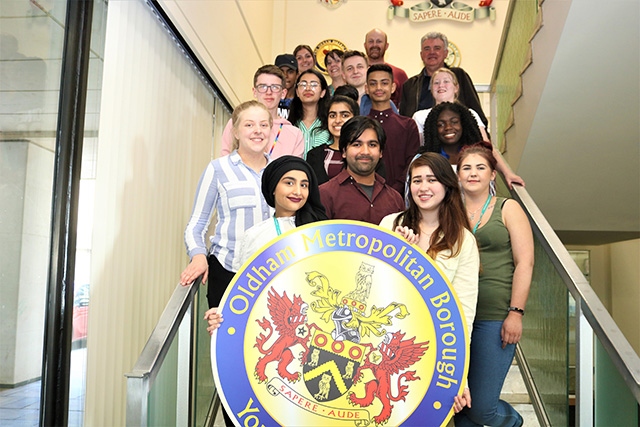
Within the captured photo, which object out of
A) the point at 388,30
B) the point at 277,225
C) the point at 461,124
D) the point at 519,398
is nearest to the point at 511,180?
the point at 461,124

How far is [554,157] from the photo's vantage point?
17.3ft

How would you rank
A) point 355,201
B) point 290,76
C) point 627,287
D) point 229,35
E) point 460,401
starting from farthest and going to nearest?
1. point 627,287
2. point 229,35
3. point 290,76
4. point 355,201
5. point 460,401

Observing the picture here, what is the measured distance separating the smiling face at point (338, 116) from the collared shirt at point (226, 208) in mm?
821

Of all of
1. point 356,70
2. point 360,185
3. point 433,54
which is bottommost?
point 360,185

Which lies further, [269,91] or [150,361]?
[269,91]

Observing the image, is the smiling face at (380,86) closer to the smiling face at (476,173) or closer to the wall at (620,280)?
the smiling face at (476,173)

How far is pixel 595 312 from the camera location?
2.38 m

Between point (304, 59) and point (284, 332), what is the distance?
133 inches

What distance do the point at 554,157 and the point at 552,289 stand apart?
8.38 feet

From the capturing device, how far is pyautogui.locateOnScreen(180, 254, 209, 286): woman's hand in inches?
95.6

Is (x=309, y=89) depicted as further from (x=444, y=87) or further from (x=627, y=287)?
(x=627, y=287)

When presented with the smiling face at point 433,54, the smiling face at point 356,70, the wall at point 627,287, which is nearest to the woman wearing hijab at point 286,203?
the smiling face at point 356,70

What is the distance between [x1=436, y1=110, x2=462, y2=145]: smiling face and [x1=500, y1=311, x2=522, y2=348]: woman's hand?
3.55ft

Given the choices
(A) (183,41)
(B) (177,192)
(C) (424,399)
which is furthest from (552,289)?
(A) (183,41)
